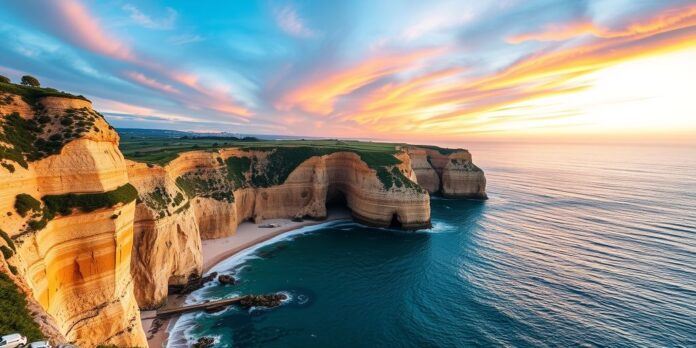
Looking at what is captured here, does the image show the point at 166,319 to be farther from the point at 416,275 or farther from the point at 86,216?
the point at 416,275

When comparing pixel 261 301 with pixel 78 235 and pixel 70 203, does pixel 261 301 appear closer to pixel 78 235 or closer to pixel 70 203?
pixel 78 235

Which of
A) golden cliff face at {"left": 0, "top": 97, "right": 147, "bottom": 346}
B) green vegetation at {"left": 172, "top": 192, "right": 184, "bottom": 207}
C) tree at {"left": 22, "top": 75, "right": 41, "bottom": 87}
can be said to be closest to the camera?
golden cliff face at {"left": 0, "top": 97, "right": 147, "bottom": 346}

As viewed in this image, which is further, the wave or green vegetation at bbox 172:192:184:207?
green vegetation at bbox 172:192:184:207

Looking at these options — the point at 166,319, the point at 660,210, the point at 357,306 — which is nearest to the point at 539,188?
the point at 660,210

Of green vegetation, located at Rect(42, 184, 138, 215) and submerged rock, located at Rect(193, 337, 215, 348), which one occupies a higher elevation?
Result: green vegetation, located at Rect(42, 184, 138, 215)

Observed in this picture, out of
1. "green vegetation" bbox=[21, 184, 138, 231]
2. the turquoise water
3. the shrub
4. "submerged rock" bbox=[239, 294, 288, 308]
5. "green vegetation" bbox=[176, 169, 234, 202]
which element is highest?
the shrub

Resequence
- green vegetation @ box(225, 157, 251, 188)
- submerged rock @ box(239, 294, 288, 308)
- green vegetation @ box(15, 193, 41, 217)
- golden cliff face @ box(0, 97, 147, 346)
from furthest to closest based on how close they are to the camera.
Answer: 1. green vegetation @ box(225, 157, 251, 188)
2. submerged rock @ box(239, 294, 288, 308)
3. golden cliff face @ box(0, 97, 147, 346)
4. green vegetation @ box(15, 193, 41, 217)

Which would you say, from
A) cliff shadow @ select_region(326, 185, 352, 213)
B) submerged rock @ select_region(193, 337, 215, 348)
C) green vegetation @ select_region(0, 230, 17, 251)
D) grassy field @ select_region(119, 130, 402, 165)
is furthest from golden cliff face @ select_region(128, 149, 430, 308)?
green vegetation @ select_region(0, 230, 17, 251)

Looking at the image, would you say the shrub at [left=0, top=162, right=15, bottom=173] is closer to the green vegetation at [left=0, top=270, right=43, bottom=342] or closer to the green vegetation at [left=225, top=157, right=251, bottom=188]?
the green vegetation at [left=0, top=270, right=43, bottom=342]
